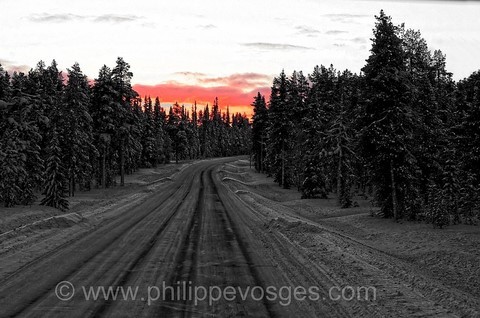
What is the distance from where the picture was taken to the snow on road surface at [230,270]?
28.4 ft

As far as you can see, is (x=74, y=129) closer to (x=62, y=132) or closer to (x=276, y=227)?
(x=62, y=132)

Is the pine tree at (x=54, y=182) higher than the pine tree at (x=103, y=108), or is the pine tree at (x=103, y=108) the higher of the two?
the pine tree at (x=103, y=108)

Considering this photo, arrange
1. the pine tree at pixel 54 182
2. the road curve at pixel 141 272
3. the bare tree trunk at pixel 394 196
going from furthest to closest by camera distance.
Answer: the pine tree at pixel 54 182, the bare tree trunk at pixel 394 196, the road curve at pixel 141 272

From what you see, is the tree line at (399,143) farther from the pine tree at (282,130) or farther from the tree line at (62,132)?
the tree line at (62,132)

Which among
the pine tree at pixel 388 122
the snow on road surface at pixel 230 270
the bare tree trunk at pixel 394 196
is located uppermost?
the pine tree at pixel 388 122

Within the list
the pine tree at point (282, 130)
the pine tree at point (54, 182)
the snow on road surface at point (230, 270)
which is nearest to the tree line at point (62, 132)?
the pine tree at point (54, 182)

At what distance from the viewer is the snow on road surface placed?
866cm

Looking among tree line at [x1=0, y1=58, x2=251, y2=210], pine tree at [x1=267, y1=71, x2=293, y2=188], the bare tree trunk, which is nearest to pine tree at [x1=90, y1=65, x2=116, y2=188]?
tree line at [x1=0, y1=58, x2=251, y2=210]

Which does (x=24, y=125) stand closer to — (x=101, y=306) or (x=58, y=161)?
(x=58, y=161)

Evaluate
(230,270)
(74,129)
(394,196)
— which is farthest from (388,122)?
(74,129)

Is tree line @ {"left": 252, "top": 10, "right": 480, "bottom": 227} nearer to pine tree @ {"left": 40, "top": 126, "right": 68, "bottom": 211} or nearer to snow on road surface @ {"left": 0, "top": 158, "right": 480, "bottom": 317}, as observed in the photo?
snow on road surface @ {"left": 0, "top": 158, "right": 480, "bottom": 317}

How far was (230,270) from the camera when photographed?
11766 mm

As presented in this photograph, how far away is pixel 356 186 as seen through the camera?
62.8 meters

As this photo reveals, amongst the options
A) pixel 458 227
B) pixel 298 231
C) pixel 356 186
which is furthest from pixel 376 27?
pixel 356 186
